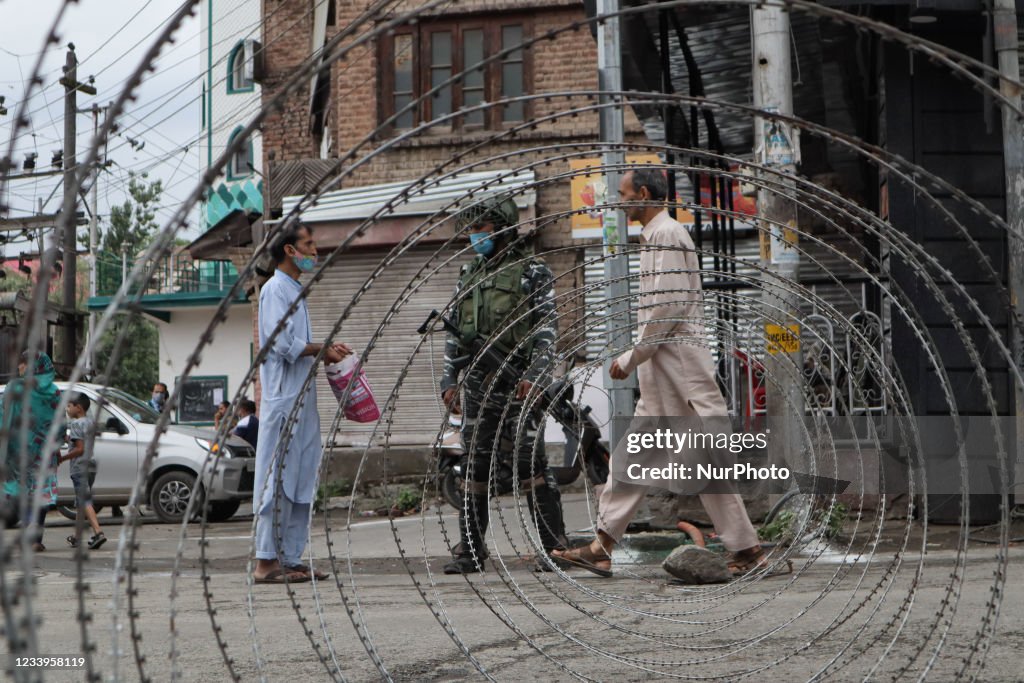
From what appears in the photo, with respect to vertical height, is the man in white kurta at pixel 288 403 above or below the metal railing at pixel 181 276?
below

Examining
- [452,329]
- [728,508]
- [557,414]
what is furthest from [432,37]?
[728,508]

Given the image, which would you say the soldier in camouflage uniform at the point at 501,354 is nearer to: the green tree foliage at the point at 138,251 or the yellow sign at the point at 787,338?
the yellow sign at the point at 787,338

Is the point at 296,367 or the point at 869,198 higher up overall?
the point at 869,198

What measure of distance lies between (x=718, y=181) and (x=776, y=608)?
832cm

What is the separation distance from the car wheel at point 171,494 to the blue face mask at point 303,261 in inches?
334

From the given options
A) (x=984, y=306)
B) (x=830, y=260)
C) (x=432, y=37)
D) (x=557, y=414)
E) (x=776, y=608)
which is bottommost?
(x=776, y=608)

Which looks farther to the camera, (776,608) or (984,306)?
(984,306)

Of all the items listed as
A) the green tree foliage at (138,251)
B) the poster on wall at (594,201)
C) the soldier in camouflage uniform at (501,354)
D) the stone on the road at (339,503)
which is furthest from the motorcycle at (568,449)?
the green tree foliage at (138,251)

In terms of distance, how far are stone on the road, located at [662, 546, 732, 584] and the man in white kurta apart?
2.14 metres

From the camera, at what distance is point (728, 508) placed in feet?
23.0

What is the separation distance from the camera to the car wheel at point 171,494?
1544cm

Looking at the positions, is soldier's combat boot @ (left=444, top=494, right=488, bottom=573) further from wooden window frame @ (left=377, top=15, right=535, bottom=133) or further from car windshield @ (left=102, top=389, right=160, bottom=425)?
wooden window frame @ (left=377, top=15, right=535, bottom=133)

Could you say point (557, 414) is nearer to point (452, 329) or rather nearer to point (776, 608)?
point (452, 329)

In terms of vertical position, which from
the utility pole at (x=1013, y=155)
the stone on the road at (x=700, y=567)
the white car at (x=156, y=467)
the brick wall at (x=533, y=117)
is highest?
the brick wall at (x=533, y=117)
